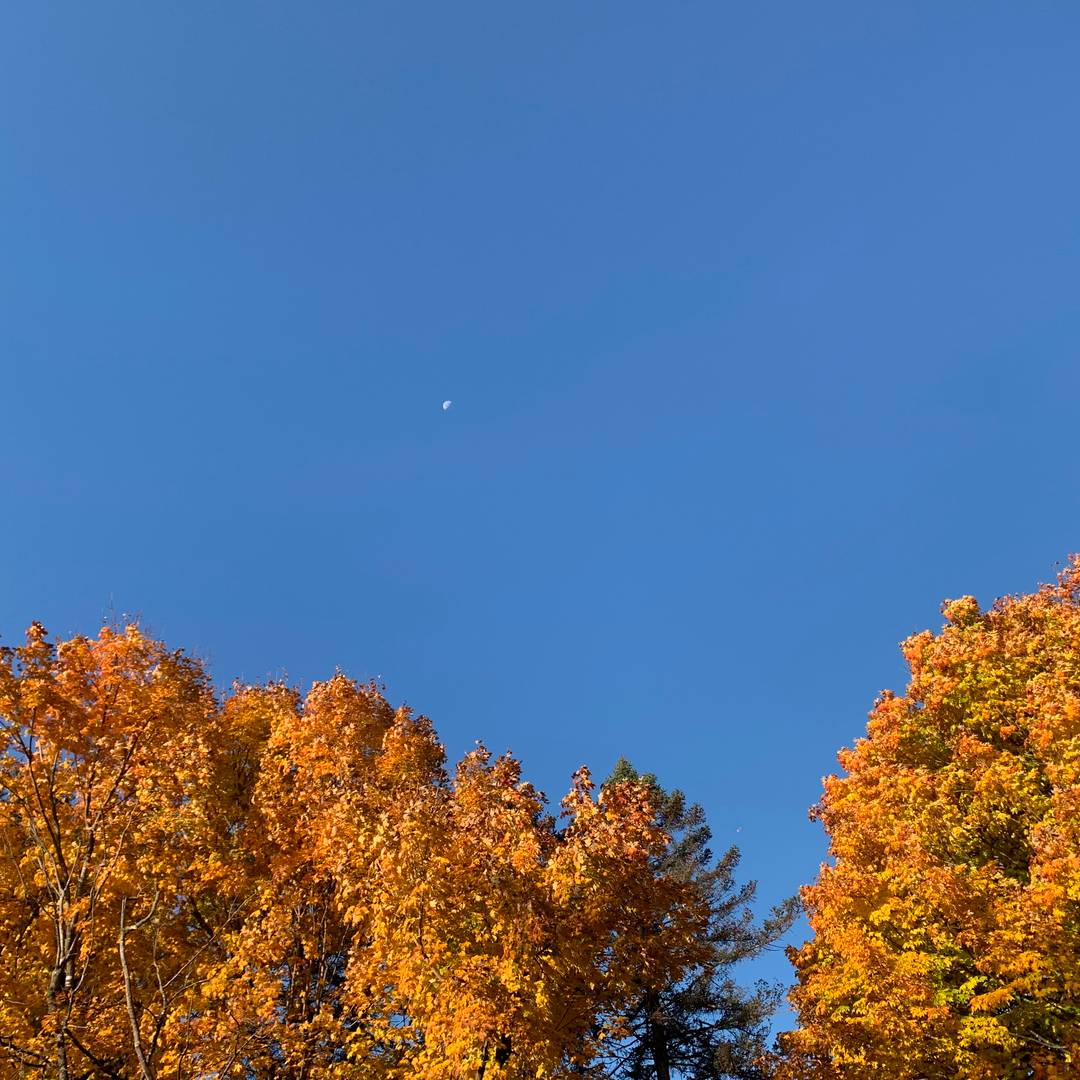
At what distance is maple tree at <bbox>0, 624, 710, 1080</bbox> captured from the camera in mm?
10523

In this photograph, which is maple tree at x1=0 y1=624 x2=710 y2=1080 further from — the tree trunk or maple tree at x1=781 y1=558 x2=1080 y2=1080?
the tree trunk

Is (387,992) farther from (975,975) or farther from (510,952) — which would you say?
(975,975)

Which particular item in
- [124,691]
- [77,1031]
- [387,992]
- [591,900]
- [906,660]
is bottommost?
[77,1031]

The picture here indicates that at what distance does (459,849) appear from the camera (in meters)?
12.7

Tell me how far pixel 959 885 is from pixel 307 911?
38.9ft

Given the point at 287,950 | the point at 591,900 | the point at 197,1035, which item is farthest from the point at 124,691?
the point at 591,900

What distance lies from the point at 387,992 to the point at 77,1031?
4.45m

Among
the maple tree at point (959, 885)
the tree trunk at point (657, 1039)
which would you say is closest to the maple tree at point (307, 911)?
the maple tree at point (959, 885)

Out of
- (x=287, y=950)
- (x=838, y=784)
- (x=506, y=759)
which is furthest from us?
(x=838, y=784)

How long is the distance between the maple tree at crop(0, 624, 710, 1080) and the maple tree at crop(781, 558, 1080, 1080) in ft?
14.3

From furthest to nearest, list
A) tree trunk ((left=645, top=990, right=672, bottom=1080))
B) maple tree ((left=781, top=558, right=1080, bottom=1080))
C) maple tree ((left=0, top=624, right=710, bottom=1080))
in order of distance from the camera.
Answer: tree trunk ((left=645, top=990, right=672, bottom=1080))
maple tree ((left=781, top=558, right=1080, bottom=1080))
maple tree ((left=0, top=624, right=710, bottom=1080))

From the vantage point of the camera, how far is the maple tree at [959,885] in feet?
42.1

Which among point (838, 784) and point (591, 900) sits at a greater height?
point (838, 784)

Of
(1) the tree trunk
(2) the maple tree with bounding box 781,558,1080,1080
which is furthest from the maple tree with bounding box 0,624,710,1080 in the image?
(1) the tree trunk
